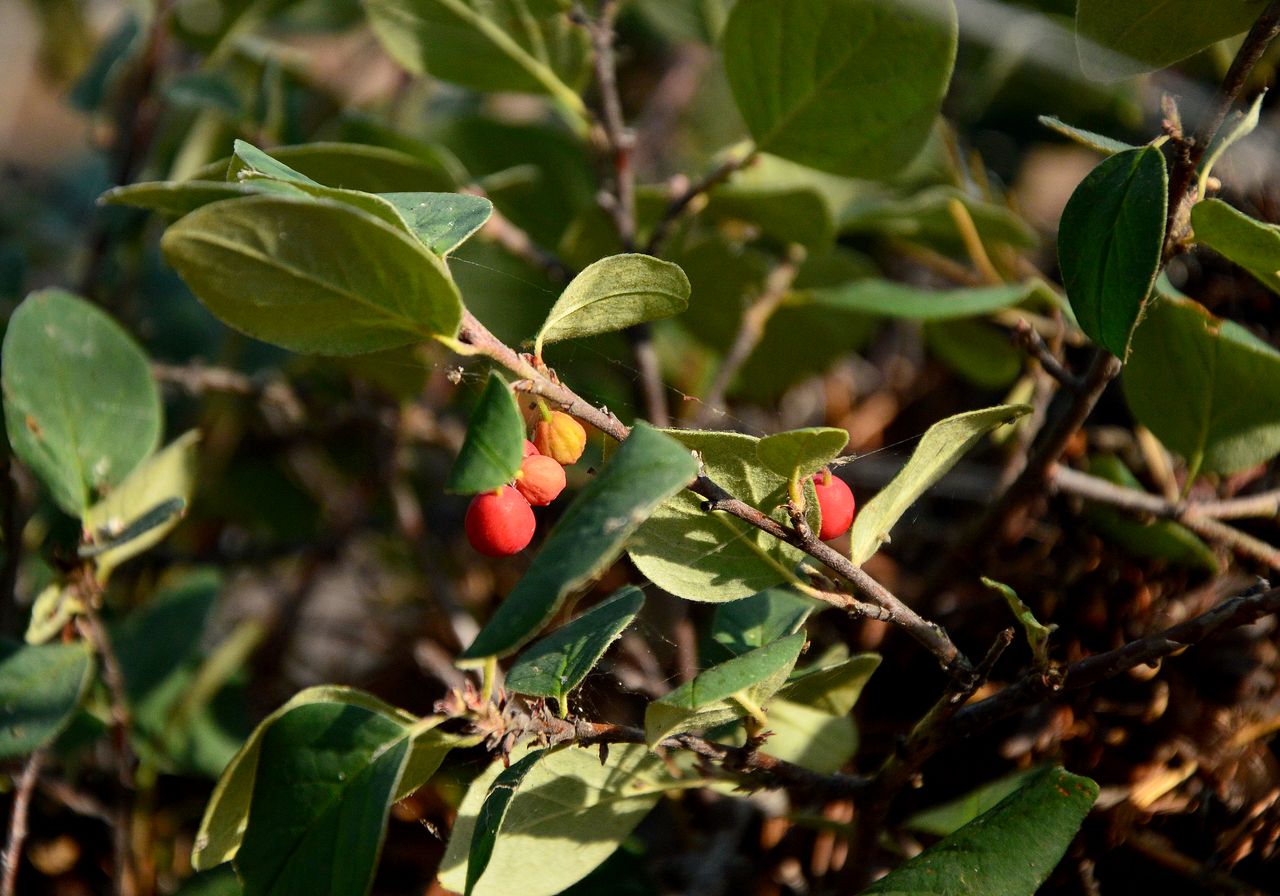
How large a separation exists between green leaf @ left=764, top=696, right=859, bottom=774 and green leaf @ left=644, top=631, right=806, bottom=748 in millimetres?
159

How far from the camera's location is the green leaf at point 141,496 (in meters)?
0.86

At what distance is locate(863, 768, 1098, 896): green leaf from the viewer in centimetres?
58

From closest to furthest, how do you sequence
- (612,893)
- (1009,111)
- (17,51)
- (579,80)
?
(612,893) → (579,80) → (1009,111) → (17,51)

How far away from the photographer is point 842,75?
83cm

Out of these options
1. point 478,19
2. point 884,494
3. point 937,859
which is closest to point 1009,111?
point 478,19

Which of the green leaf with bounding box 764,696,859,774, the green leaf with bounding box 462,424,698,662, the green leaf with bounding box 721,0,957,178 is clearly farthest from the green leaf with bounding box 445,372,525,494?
the green leaf with bounding box 721,0,957,178

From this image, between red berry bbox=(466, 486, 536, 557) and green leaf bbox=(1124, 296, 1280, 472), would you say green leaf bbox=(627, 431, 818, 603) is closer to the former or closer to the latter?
red berry bbox=(466, 486, 536, 557)

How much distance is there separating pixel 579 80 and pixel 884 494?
580 millimetres

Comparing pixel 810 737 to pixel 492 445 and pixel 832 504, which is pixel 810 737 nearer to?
pixel 832 504

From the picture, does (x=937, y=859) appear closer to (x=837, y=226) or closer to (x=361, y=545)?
(x=837, y=226)

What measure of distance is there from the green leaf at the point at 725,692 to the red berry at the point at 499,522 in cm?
12

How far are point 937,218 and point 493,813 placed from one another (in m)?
0.74

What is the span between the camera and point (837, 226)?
104 centimetres

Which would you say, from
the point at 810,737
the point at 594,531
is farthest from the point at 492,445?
the point at 810,737
